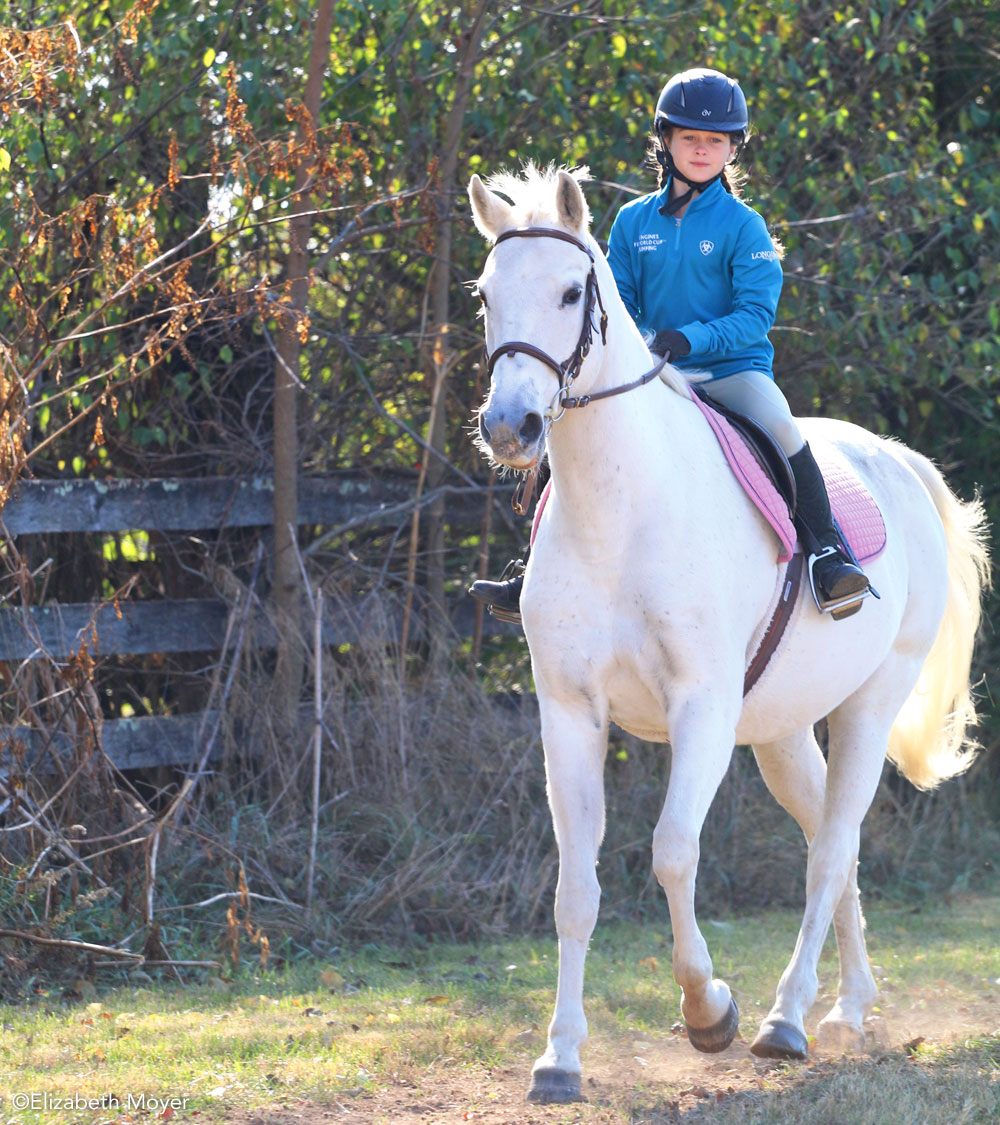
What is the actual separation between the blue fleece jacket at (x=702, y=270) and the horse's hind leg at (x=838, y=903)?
170cm

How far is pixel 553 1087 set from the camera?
394 cm

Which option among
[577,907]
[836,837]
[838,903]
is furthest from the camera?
[838,903]

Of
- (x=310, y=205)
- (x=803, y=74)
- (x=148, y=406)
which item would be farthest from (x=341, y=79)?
(x=803, y=74)

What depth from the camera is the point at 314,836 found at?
20.8ft

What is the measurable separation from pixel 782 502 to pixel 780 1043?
179 centimetres

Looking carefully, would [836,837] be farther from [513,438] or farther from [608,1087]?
[513,438]

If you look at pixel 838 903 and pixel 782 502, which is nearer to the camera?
pixel 782 502

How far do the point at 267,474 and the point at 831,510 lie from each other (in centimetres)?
381

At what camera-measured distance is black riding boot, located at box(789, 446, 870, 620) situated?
443 cm

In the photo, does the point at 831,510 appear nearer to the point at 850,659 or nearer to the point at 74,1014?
the point at 850,659

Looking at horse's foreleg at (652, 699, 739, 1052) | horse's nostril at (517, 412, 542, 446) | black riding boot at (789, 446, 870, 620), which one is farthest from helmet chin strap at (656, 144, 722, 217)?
horse's foreleg at (652, 699, 739, 1052)

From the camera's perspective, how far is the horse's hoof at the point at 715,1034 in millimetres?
4086

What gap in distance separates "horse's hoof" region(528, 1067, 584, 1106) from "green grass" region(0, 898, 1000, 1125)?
88 mm

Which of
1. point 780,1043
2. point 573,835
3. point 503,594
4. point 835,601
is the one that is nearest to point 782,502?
point 835,601
